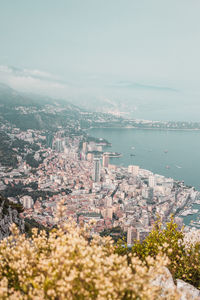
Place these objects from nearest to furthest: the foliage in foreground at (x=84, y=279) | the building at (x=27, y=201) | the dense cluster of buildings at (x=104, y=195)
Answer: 1. the foliage in foreground at (x=84, y=279)
2. the dense cluster of buildings at (x=104, y=195)
3. the building at (x=27, y=201)

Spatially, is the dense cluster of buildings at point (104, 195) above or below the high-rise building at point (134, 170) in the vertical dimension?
below

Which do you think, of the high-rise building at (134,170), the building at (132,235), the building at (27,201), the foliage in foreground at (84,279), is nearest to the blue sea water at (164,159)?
the high-rise building at (134,170)

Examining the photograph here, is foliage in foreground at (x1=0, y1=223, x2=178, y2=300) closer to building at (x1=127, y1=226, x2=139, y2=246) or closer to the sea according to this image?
building at (x1=127, y1=226, x2=139, y2=246)

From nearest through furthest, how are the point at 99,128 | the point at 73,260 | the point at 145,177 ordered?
the point at 73,260 → the point at 145,177 → the point at 99,128

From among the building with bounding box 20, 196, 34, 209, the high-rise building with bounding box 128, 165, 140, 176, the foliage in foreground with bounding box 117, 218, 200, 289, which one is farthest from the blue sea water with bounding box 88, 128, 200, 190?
the foliage in foreground with bounding box 117, 218, 200, 289

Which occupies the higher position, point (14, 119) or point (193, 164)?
point (14, 119)

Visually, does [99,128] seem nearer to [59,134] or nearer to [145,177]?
[59,134]

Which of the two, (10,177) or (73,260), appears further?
(10,177)

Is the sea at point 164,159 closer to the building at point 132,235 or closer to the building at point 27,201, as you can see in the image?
the building at point 132,235

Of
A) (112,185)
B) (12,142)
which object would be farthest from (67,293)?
(12,142)

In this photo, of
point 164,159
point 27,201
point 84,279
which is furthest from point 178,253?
point 164,159

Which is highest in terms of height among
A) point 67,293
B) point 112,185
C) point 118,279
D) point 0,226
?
point 118,279
